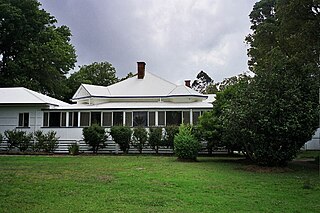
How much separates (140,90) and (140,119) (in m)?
4.62

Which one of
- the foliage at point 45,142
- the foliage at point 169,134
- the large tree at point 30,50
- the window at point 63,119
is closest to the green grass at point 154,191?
the foliage at point 169,134

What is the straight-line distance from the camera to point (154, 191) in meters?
9.17

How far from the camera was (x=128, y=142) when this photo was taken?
23.1 meters

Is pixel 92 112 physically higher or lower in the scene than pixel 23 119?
higher

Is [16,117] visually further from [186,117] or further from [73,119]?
[186,117]

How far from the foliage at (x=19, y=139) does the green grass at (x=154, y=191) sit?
1105 cm

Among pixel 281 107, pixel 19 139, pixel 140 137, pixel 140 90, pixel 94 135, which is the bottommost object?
pixel 19 139

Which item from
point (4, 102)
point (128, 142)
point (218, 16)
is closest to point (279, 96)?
point (218, 16)

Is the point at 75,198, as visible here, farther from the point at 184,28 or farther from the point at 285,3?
the point at 184,28

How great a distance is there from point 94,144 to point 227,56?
13021mm

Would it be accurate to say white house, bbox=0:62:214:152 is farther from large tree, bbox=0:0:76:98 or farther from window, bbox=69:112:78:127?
large tree, bbox=0:0:76:98

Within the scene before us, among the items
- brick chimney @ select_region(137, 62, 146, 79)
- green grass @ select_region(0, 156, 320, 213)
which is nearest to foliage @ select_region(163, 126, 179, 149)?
green grass @ select_region(0, 156, 320, 213)

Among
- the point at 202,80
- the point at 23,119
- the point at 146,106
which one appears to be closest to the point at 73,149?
the point at 23,119

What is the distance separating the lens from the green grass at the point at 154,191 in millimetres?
7449
